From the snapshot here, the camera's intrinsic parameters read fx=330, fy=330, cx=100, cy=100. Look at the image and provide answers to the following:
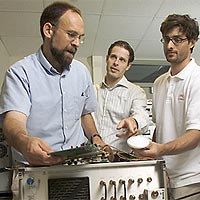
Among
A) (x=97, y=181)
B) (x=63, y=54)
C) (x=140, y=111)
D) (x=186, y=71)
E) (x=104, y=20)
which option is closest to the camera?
(x=97, y=181)

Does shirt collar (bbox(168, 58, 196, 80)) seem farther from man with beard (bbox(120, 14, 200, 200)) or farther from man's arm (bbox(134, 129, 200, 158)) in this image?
man's arm (bbox(134, 129, 200, 158))

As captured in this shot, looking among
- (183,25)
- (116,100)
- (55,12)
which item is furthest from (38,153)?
(116,100)

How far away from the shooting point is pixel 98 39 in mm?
4145

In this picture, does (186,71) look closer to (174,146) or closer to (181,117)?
(181,117)

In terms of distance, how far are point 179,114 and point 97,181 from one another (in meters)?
0.53

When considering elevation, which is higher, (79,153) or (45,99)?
(45,99)

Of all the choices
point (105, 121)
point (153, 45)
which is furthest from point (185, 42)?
point (153, 45)

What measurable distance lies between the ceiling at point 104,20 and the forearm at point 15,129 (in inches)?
87.0

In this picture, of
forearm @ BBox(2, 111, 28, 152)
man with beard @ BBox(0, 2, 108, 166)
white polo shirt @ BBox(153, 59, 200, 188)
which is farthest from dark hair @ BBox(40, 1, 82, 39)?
Result: white polo shirt @ BBox(153, 59, 200, 188)

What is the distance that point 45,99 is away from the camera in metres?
1.24

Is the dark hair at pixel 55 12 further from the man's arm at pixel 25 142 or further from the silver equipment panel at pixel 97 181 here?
the silver equipment panel at pixel 97 181

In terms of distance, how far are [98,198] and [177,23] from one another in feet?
2.90

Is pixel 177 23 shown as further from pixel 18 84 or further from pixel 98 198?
pixel 98 198

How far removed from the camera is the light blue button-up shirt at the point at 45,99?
1193 mm
